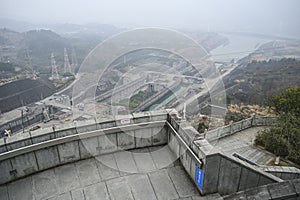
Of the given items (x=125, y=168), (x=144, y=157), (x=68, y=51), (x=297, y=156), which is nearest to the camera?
(x=125, y=168)

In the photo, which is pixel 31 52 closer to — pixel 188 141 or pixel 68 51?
pixel 68 51

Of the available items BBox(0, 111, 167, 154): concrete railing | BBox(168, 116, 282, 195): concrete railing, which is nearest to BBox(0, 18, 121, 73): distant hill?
BBox(0, 111, 167, 154): concrete railing

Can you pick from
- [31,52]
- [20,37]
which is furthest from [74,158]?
[20,37]

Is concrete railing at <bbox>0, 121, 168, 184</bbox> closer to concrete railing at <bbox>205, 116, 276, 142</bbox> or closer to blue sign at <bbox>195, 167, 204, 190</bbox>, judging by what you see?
blue sign at <bbox>195, 167, 204, 190</bbox>

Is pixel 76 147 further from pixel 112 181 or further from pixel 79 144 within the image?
pixel 112 181

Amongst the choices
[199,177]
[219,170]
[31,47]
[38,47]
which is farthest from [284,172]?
[31,47]

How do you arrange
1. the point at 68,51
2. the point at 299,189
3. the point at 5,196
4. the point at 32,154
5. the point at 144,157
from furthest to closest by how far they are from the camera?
1. the point at 68,51
2. the point at 144,157
3. the point at 32,154
4. the point at 5,196
5. the point at 299,189

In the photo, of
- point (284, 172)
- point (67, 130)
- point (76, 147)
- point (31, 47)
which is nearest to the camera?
point (67, 130)
